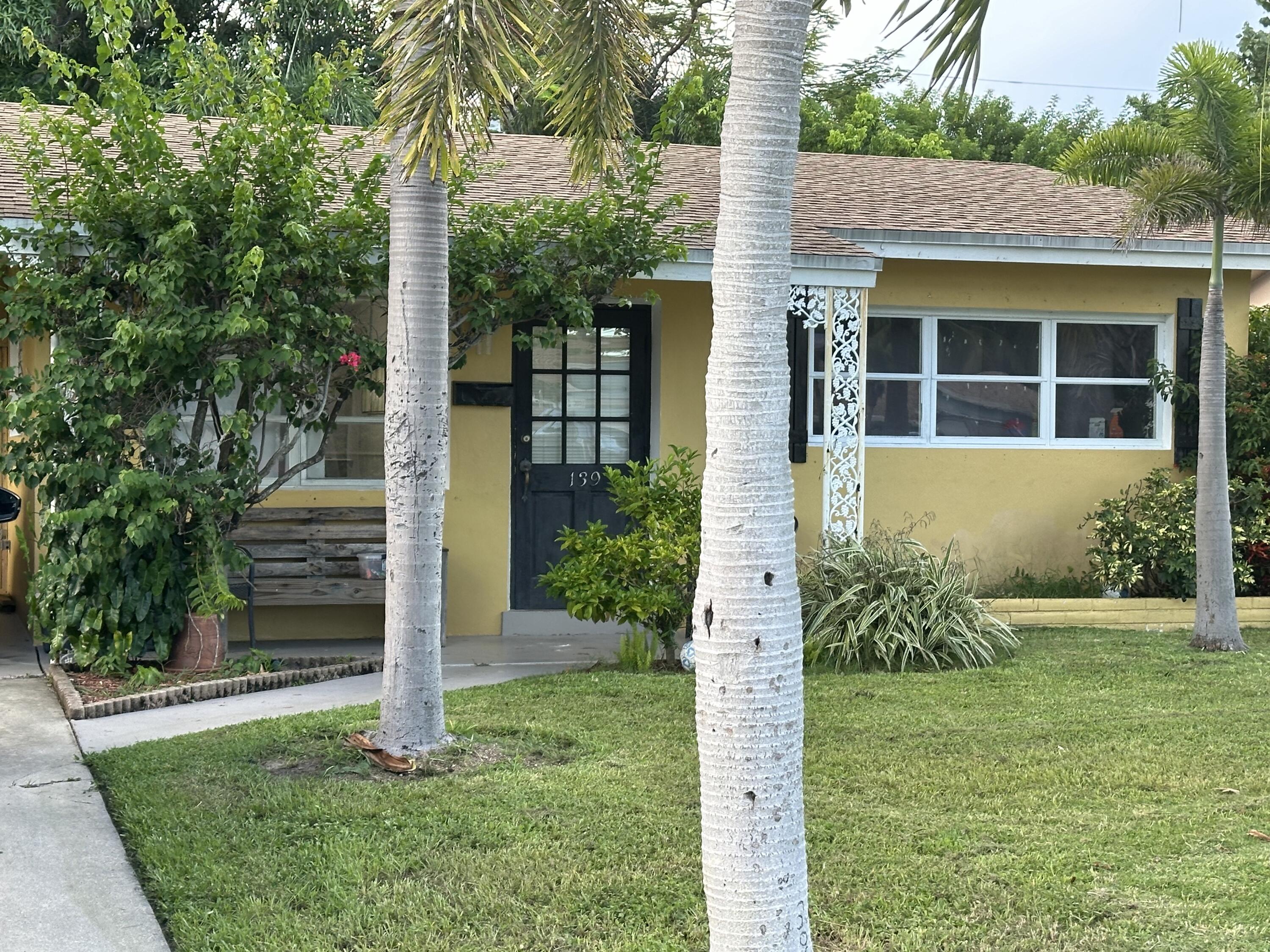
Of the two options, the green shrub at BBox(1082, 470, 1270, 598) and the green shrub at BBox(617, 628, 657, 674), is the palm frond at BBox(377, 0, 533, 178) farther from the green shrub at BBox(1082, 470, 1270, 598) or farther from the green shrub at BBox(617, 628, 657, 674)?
the green shrub at BBox(1082, 470, 1270, 598)

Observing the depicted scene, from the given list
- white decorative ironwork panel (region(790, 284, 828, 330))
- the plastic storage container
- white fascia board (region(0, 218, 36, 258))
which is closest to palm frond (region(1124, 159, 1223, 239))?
white decorative ironwork panel (region(790, 284, 828, 330))

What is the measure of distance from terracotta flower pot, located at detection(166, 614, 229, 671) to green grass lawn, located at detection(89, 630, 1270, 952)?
1.52 m

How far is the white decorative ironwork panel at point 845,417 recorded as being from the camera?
9.91 m

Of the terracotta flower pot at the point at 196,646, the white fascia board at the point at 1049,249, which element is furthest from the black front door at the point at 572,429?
the terracotta flower pot at the point at 196,646

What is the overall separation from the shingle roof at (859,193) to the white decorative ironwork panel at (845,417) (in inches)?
19.5

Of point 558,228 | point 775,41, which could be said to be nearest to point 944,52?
point 775,41

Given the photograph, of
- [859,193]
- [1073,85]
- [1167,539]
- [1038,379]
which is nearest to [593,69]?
[859,193]

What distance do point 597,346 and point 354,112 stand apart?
11.4m

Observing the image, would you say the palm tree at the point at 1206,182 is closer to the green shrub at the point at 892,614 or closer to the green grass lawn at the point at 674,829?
the green shrub at the point at 892,614

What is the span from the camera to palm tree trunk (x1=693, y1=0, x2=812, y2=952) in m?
3.20

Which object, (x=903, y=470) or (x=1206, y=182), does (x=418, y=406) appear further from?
(x=903, y=470)

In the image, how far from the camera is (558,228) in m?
9.02

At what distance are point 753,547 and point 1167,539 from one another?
8.65m

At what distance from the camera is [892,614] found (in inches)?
351
